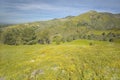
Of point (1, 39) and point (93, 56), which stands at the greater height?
point (93, 56)

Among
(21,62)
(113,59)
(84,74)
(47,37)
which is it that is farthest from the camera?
(47,37)

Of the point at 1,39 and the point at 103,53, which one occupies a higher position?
the point at 103,53

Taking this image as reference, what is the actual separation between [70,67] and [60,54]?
1077cm

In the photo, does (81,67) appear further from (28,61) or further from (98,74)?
(28,61)

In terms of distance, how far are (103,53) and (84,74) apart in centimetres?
1454

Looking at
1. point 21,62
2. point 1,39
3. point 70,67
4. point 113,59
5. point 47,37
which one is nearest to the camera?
point 70,67

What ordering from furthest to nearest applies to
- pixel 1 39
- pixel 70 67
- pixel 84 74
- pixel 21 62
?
pixel 1 39 < pixel 21 62 < pixel 70 67 < pixel 84 74

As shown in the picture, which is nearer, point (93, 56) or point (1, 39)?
point (93, 56)

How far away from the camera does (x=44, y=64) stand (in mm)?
45656

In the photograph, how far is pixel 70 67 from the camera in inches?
1697

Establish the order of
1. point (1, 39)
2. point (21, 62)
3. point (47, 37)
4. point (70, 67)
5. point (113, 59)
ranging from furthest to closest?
point (47, 37)
point (1, 39)
point (21, 62)
point (113, 59)
point (70, 67)

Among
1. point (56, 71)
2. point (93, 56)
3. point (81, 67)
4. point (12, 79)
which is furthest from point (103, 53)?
point (12, 79)

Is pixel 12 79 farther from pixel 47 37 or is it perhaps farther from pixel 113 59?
pixel 47 37

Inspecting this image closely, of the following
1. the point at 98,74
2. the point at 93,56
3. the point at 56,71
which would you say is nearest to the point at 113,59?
the point at 93,56
